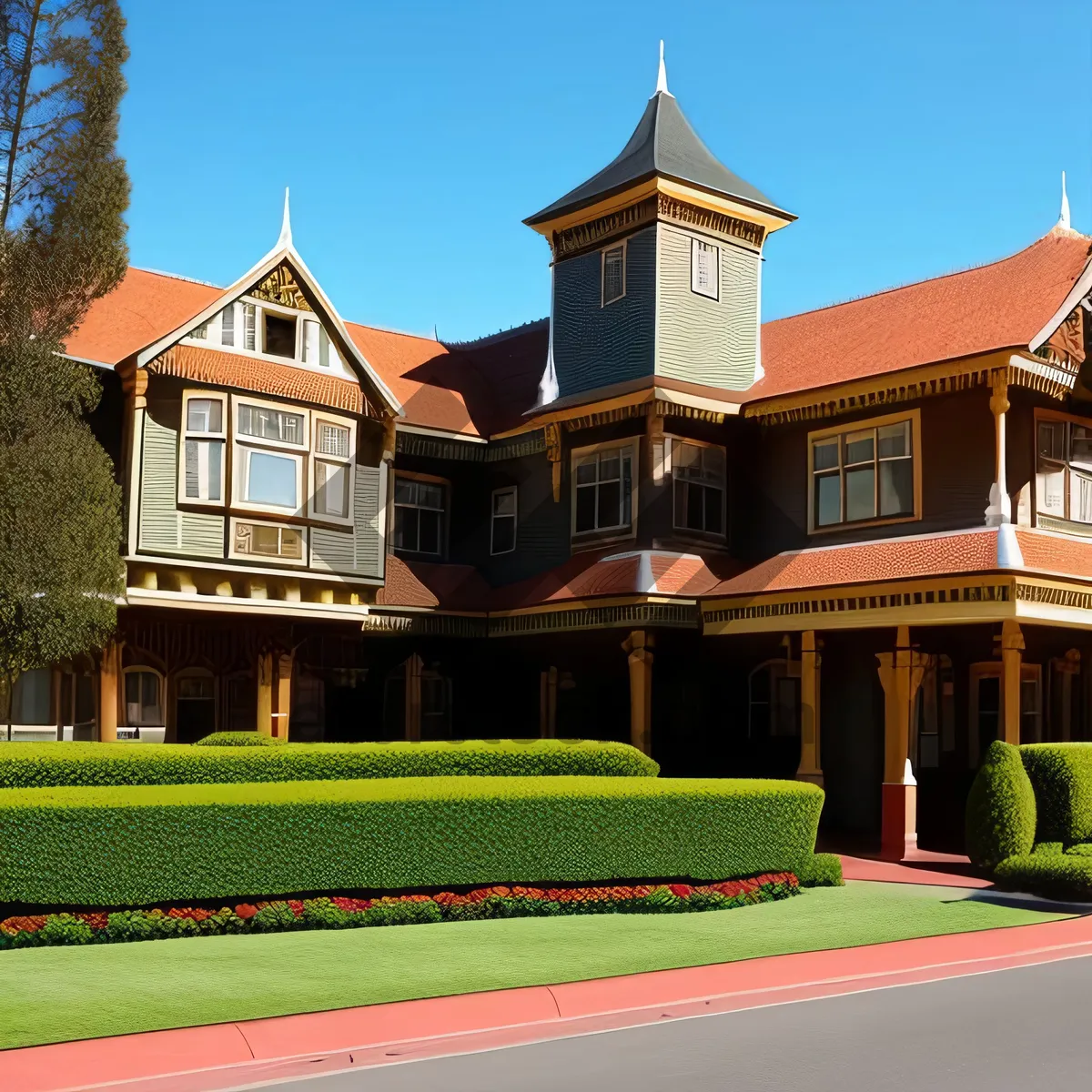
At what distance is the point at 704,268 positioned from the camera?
25.3 m

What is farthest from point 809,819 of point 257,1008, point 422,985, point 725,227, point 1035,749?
point 725,227

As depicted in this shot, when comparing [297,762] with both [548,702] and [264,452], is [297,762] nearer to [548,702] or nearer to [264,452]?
[264,452]

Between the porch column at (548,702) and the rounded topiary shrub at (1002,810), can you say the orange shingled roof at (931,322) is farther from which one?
the porch column at (548,702)

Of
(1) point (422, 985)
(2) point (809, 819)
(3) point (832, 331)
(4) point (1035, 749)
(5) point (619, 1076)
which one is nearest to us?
(5) point (619, 1076)

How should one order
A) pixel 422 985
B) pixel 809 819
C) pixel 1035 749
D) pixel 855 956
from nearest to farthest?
pixel 422 985, pixel 855 956, pixel 809 819, pixel 1035 749

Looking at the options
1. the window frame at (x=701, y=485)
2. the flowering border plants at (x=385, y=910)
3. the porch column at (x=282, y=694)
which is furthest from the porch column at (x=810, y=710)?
the porch column at (x=282, y=694)

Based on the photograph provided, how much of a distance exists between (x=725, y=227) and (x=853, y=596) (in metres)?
8.94

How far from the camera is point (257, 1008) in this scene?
30.7 ft

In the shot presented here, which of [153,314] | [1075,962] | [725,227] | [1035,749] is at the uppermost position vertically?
[725,227]

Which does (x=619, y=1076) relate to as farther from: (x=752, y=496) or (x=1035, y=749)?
(x=752, y=496)

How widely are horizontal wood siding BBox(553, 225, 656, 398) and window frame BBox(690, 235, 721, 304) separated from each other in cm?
83

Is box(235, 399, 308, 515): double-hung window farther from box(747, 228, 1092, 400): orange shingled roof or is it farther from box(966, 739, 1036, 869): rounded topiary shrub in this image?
box(966, 739, 1036, 869): rounded topiary shrub

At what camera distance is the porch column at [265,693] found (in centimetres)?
2198

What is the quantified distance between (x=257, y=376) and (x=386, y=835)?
10282 mm
